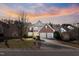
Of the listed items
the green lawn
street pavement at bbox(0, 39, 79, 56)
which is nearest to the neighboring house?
street pavement at bbox(0, 39, 79, 56)

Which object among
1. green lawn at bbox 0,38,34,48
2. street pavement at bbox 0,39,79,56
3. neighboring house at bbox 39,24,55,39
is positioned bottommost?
street pavement at bbox 0,39,79,56

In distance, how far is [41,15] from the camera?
4.65 metres

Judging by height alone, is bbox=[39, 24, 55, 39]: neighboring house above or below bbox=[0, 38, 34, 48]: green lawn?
above

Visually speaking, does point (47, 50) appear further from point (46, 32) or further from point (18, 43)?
point (18, 43)

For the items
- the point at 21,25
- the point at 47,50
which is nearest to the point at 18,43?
the point at 21,25

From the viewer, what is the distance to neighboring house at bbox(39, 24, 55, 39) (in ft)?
15.3

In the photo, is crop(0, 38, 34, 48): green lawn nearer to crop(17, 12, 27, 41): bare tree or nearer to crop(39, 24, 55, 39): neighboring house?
crop(17, 12, 27, 41): bare tree

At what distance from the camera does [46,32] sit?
467 centimetres

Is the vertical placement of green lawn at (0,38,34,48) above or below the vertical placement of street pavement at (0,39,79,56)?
above

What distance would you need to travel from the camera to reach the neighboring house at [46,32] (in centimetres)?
466

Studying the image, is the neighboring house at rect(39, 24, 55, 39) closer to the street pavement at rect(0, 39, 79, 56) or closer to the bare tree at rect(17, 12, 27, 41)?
the street pavement at rect(0, 39, 79, 56)

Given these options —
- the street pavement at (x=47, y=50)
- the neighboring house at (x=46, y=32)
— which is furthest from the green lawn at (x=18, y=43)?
the neighboring house at (x=46, y=32)

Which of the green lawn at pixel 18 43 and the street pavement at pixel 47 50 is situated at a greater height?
the green lawn at pixel 18 43

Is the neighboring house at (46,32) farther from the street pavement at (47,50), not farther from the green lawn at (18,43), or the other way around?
the green lawn at (18,43)
